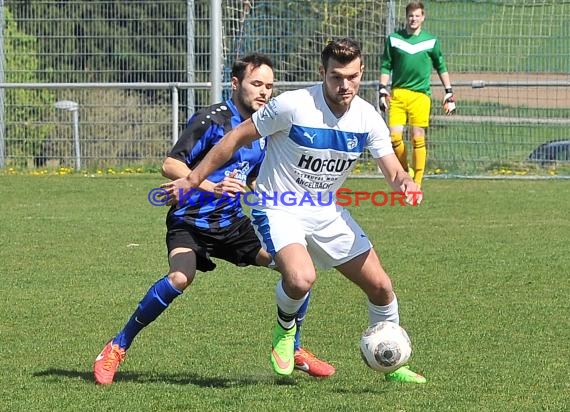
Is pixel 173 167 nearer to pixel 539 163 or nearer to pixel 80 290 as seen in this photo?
pixel 80 290

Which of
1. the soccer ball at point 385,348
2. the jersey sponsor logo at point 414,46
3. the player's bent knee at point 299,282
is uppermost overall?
the jersey sponsor logo at point 414,46

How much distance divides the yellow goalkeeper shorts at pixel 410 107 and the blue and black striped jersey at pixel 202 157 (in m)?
7.49

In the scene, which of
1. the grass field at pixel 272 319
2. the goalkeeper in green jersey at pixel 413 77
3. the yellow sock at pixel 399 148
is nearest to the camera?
the grass field at pixel 272 319

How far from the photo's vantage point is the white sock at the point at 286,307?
222 inches

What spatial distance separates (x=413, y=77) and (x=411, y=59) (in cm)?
22

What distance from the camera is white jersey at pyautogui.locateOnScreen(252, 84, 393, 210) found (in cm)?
550

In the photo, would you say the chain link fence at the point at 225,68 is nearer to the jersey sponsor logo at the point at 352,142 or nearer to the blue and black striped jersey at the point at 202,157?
the blue and black striped jersey at the point at 202,157

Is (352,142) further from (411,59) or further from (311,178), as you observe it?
(411,59)

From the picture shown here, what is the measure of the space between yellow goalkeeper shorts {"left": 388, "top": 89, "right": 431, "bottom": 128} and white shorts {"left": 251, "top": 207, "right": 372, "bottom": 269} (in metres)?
7.95

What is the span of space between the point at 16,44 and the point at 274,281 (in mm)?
10082

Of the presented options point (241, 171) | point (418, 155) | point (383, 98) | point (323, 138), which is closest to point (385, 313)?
point (323, 138)

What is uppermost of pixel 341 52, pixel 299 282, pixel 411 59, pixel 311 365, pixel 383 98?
pixel 341 52

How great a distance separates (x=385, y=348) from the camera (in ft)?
17.8

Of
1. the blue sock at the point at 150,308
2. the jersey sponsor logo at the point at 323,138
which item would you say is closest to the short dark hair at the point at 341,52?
the jersey sponsor logo at the point at 323,138
